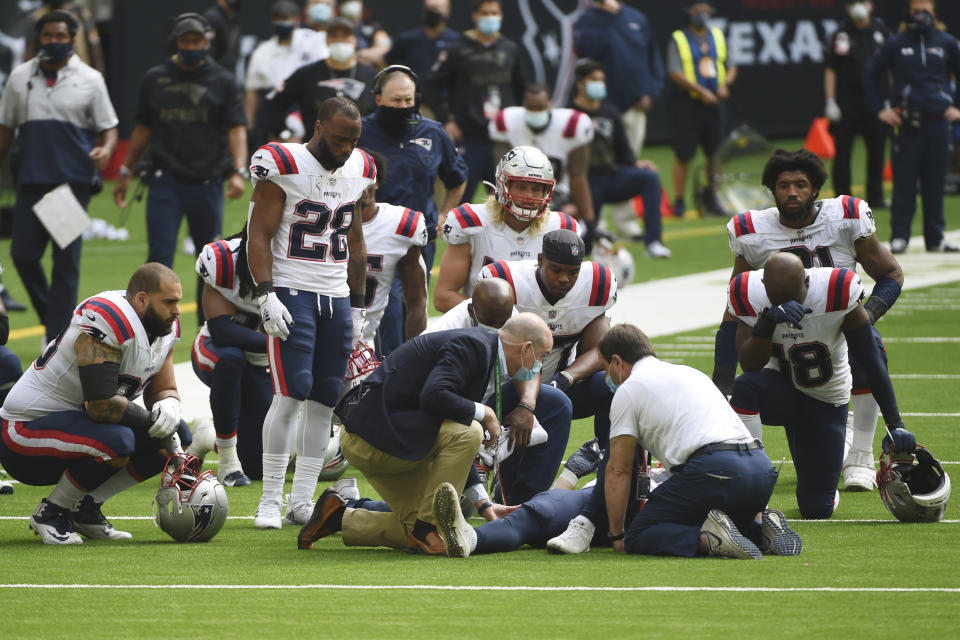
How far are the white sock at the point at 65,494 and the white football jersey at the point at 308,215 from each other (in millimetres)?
1122

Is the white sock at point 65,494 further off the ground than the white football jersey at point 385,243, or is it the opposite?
the white football jersey at point 385,243

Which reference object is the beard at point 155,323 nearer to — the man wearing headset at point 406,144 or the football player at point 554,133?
the man wearing headset at point 406,144

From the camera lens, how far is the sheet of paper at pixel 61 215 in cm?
1063

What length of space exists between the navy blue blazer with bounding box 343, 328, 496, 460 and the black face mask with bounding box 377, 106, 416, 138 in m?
3.34

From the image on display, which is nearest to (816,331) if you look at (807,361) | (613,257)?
(807,361)

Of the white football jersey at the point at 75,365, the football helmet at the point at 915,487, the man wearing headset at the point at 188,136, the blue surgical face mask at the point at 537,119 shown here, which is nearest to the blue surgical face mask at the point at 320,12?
the blue surgical face mask at the point at 537,119

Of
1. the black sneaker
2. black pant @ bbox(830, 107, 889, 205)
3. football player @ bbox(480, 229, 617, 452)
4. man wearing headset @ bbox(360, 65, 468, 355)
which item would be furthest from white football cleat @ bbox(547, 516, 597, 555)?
black pant @ bbox(830, 107, 889, 205)

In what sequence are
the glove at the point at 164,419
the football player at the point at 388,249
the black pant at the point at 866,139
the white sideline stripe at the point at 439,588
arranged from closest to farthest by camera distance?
the white sideline stripe at the point at 439,588, the glove at the point at 164,419, the football player at the point at 388,249, the black pant at the point at 866,139

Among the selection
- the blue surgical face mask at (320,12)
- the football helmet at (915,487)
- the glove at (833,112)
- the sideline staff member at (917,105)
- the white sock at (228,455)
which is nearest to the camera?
the football helmet at (915,487)

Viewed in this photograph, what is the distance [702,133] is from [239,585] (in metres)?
13.4

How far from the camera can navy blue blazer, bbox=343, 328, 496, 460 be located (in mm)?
6102

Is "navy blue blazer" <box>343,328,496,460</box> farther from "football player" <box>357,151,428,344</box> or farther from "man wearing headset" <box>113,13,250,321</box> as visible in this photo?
"man wearing headset" <box>113,13,250,321</box>

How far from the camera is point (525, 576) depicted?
5789mm

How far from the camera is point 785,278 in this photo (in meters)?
6.88
